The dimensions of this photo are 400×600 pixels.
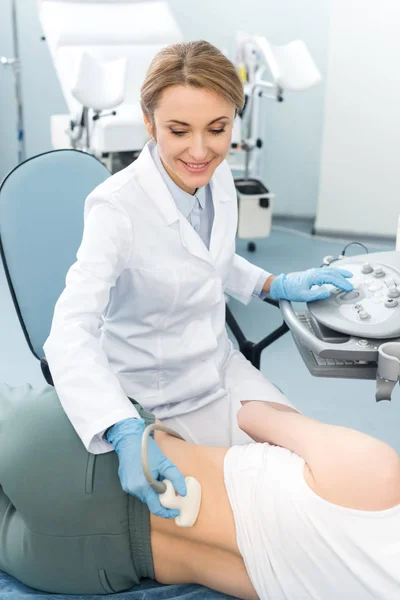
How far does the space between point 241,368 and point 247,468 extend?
501 millimetres

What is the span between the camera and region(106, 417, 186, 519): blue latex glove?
1.10m

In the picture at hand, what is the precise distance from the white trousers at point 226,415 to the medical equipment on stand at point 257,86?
171cm

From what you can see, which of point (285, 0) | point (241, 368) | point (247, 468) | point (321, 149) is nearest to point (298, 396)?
point (241, 368)

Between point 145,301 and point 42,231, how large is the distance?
1.19 ft

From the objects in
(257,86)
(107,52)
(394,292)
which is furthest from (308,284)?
(107,52)

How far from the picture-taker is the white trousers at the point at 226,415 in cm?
152

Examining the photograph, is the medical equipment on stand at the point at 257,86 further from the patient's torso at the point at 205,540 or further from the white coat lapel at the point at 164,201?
the patient's torso at the point at 205,540

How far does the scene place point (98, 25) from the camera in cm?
325

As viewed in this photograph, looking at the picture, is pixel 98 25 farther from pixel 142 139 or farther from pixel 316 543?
pixel 316 543

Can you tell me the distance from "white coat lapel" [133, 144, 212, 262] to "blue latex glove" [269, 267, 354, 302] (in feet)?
0.67

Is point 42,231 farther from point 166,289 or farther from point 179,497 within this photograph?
point 179,497

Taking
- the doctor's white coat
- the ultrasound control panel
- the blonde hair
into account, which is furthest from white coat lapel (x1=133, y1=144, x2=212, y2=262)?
the ultrasound control panel

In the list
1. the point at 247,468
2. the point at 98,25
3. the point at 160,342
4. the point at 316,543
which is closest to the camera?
the point at 316,543

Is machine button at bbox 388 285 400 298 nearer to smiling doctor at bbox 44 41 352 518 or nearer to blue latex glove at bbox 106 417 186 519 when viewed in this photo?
smiling doctor at bbox 44 41 352 518
